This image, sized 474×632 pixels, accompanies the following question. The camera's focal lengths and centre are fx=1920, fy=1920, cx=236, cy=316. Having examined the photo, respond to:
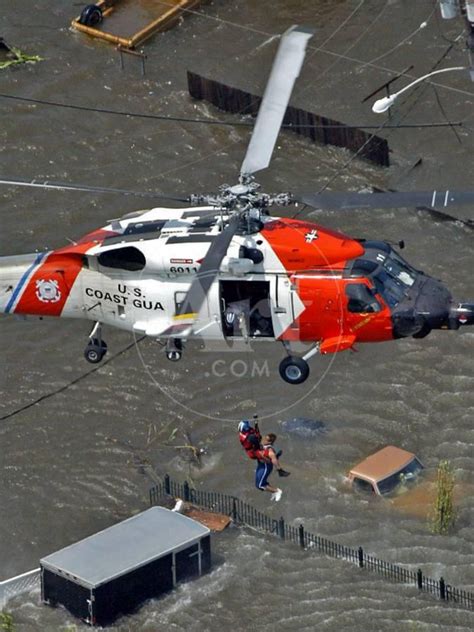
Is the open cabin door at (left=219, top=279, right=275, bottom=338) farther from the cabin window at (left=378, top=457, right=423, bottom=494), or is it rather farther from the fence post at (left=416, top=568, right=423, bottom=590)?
the cabin window at (left=378, top=457, right=423, bottom=494)

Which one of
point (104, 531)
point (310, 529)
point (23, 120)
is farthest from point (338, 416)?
point (23, 120)

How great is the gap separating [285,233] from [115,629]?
32.1ft

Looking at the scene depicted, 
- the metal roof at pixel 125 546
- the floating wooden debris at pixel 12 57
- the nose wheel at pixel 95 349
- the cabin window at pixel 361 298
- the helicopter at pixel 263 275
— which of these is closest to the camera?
the helicopter at pixel 263 275

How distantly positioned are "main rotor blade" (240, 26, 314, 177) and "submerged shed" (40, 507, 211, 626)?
8.99 meters

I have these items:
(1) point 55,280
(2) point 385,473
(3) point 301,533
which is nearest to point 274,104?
(1) point 55,280

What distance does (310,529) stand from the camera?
4562 cm

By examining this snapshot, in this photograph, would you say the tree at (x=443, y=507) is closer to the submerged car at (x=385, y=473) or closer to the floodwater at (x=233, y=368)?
the floodwater at (x=233, y=368)

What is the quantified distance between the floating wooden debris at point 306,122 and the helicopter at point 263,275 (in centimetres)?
1711

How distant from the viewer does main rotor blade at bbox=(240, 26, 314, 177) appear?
131ft

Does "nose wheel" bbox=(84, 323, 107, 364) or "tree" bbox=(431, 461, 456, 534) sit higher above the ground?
"nose wheel" bbox=(84, 323, 107, 364)

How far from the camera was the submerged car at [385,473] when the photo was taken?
46.6m

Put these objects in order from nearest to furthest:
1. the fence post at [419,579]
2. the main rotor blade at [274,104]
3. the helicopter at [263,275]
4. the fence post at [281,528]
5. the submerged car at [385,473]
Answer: the main rotor blade at [274,104] < the helicopter at [263,275] < the fence post at [419,579] < the fence post at [281,528] < the submerged car at [385,473]

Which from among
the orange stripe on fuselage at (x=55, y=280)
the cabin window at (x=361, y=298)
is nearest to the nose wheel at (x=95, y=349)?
the orange stripe on fuselage at (x=55, y=280)

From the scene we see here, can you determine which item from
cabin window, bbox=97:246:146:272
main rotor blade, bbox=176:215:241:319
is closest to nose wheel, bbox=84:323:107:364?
cabin window, bbox=97:246:146:272
